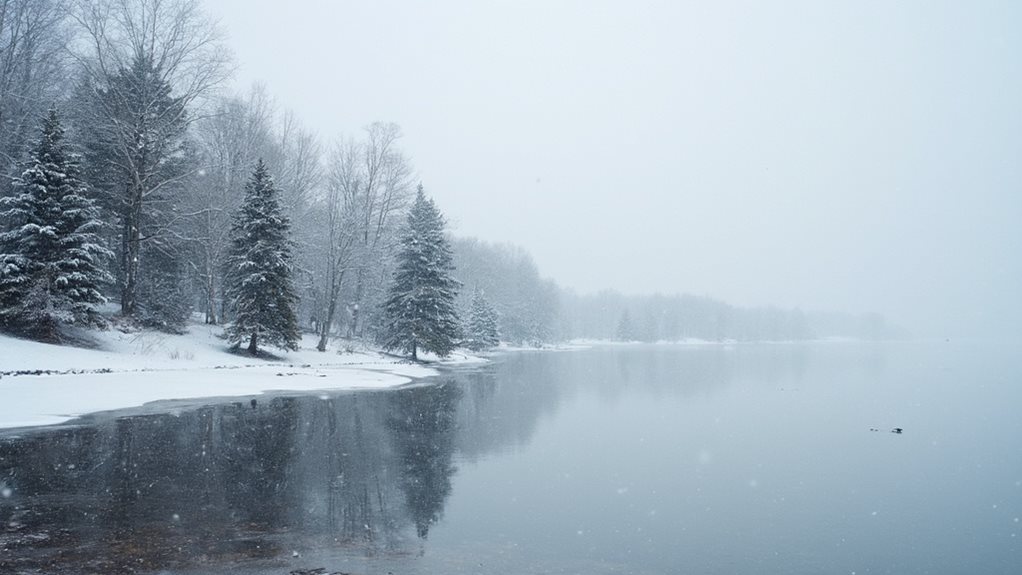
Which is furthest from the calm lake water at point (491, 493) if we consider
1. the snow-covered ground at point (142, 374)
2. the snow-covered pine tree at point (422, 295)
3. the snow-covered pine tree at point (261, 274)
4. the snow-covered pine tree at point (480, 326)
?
the snow-covered pine tree at point (480, 326)

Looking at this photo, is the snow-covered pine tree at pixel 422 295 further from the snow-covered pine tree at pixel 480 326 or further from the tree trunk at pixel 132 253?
the snow-covered pine tree at pixel 480 326

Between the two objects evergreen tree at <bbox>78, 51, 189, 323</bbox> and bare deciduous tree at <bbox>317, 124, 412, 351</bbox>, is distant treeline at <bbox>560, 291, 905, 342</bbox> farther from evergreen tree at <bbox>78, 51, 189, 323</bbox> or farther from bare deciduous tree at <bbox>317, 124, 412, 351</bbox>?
evergreen tree at <bbox>78, 51, 189, 323</bbox>

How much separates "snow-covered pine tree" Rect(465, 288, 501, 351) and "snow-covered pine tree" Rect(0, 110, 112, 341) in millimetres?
40605

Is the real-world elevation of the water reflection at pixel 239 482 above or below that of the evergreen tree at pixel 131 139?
below

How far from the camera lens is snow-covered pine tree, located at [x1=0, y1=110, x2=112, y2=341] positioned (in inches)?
776

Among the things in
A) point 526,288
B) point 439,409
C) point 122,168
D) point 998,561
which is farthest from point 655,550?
point 526,288

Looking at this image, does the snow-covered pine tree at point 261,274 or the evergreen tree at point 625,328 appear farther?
the evergreen tree at point 625,328

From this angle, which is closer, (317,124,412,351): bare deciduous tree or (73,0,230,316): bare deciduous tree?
(73,0,230,316): bare deciduous tree

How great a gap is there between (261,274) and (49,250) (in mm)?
8175

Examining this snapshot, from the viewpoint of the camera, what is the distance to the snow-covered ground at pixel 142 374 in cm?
1436

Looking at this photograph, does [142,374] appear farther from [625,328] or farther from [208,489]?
[625,328]

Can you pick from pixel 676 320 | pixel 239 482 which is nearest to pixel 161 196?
pixel 239 482

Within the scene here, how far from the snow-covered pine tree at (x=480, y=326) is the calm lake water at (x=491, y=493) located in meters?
42.2

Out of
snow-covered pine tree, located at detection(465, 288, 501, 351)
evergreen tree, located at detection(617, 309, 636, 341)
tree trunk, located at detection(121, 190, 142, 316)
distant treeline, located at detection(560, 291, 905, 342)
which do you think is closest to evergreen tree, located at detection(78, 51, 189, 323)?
tree trunk, located at detection(121, 190, 142, 316)
